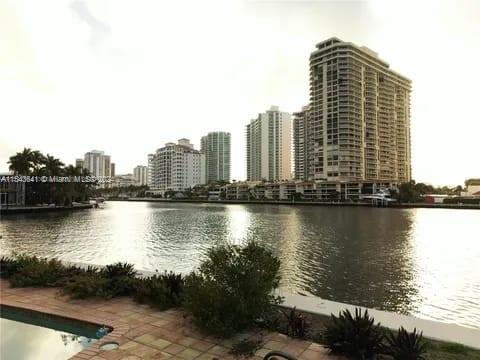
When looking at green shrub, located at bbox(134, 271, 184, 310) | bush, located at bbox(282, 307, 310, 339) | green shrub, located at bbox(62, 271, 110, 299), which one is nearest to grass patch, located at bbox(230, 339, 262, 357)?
bush, located at bbox(282, 307, 310, 339)

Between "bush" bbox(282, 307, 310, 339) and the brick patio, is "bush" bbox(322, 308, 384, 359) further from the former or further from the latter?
"bush" bbox(282, 307, 310, 339)

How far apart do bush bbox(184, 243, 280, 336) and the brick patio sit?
0.31 m

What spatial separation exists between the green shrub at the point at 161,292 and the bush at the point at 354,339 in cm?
383

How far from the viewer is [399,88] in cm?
17988

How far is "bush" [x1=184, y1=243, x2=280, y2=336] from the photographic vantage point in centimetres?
650

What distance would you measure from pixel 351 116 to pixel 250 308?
15102 centimetres

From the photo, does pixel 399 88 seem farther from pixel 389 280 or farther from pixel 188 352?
pixel 188 352

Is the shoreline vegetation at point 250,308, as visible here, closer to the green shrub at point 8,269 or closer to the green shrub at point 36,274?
the green shrub at point 36,274

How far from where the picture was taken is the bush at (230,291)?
21.3ft

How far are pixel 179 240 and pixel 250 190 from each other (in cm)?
15159

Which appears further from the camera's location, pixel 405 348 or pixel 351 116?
pixel 351 116

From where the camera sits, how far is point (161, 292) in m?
8.30

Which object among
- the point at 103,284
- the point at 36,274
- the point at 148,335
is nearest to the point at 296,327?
the point at 148,335

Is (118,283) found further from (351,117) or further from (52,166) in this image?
(351,117)
